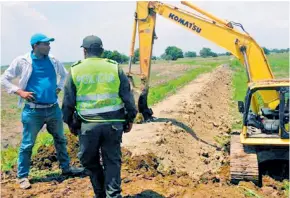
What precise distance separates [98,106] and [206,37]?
4.61 metres

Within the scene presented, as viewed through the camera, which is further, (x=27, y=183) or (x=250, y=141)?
(x=250, y=141)

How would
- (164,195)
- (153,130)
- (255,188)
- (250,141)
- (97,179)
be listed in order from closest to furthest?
(97,179), (164,195), (255,188), (250,141), (153,130)

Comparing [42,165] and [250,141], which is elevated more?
[250,141]

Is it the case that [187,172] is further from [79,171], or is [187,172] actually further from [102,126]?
[102,126]

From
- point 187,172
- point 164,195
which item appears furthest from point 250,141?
point 164,195

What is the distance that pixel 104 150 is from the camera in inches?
169

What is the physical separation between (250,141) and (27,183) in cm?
345

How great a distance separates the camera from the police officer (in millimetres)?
4129

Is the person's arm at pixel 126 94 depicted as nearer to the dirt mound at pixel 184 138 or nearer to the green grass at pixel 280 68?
the dirt mound at pixel 184 138

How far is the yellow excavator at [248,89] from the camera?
5.91 m

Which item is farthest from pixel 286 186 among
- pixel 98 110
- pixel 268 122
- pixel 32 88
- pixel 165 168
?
pixel 32 88

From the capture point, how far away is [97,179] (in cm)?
456

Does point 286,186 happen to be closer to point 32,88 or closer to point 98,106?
point 98,106

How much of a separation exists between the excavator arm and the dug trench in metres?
1.32
